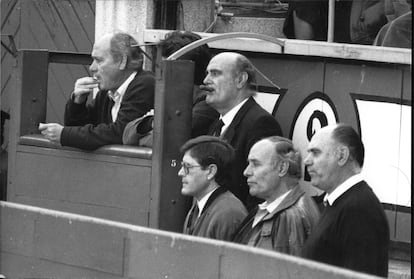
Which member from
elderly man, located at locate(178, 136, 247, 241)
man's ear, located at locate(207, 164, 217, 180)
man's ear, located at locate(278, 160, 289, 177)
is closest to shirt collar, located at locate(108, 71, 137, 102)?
elderly man, located at locate(178, 136, 247, 241)

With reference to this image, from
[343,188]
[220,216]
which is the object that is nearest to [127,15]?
[220,216]

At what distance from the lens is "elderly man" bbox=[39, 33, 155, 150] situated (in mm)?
7582

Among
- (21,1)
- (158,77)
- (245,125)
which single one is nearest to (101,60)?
(158,77)

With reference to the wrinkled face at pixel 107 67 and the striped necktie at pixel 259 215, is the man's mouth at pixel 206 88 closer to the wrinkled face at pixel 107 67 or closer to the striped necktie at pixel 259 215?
the wrinkled face at pixel 107 67

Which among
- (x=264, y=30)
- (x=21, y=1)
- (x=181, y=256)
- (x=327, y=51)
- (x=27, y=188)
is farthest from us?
(x=21, y=1)

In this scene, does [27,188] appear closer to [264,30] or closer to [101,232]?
[101,232]

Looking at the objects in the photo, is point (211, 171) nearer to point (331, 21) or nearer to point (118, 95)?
point (118, 95)

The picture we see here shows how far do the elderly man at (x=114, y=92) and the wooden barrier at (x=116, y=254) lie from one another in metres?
0.51

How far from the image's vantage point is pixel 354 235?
580cm

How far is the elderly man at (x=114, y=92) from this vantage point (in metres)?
7.58

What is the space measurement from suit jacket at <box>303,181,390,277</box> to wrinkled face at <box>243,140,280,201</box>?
52 centimetres

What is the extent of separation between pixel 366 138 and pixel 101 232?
1.63 meters

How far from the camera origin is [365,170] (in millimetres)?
7320

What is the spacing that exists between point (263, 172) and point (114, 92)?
5.30 feet
